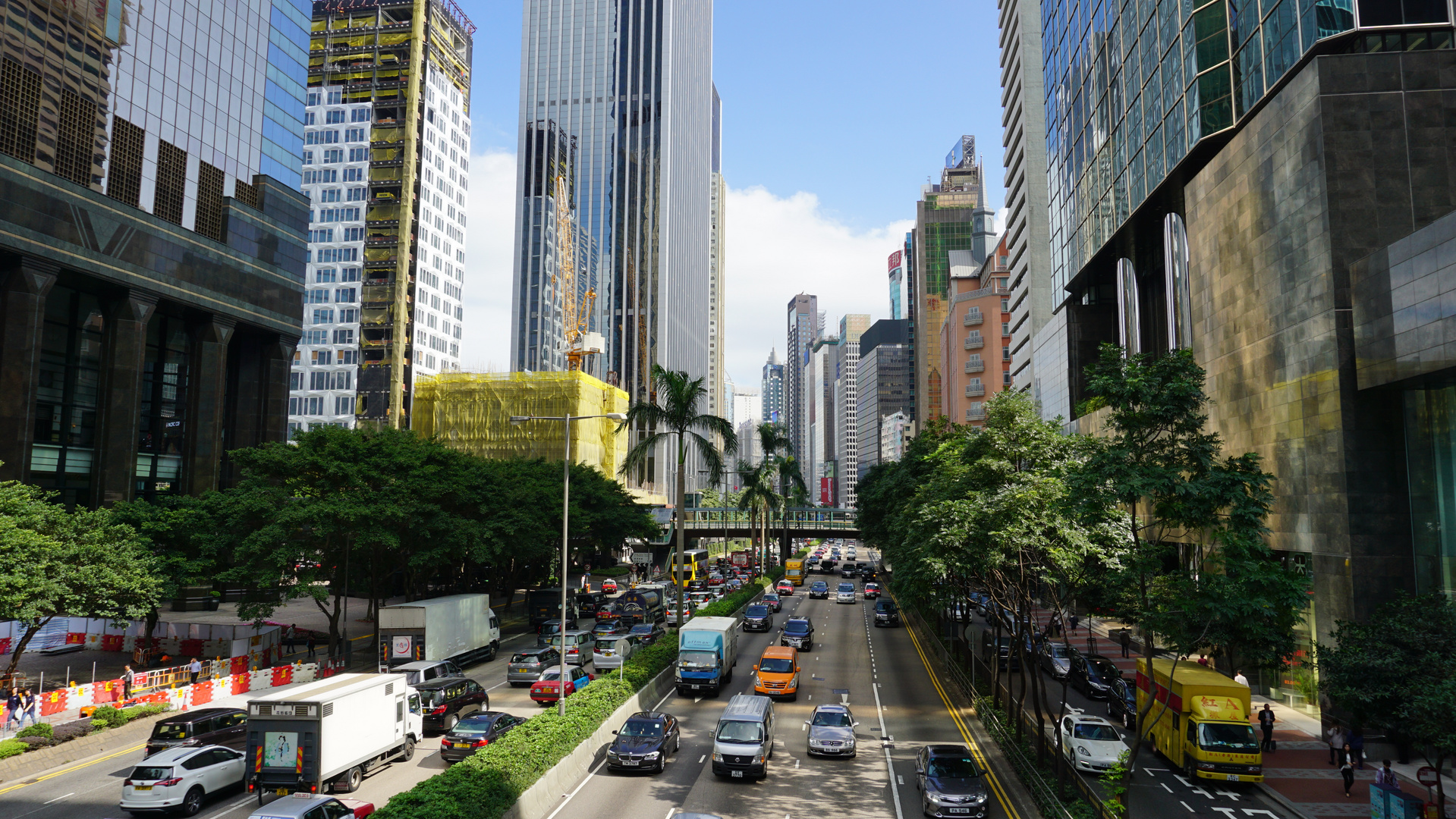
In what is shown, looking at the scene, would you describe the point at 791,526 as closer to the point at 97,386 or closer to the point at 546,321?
the point at 546,321

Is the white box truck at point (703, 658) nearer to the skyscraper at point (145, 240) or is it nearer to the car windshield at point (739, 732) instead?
the car windshield at point (739, 732)

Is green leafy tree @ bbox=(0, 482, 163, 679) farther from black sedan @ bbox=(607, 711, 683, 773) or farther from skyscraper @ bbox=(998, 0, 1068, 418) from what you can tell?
skyscraper @ bbox=(998, 0, 1068, 418)

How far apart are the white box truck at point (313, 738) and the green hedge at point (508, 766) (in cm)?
388

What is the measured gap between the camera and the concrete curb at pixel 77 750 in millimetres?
24109

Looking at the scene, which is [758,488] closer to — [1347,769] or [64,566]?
→ [64,566]

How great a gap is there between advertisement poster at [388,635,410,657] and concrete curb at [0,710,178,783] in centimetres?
888

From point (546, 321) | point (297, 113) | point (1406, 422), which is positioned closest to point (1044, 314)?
point (1406, 422)

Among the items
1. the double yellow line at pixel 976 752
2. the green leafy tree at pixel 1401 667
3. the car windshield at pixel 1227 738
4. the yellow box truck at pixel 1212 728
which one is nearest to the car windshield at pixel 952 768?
the double yellow line at pixel 976 752

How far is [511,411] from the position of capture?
114 meters

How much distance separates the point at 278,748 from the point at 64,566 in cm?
1842

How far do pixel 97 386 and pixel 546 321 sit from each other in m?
120

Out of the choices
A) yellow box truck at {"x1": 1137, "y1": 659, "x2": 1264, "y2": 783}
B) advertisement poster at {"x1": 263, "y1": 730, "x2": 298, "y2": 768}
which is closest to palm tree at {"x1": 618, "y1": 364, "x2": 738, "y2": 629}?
advertisement poster at {"x1": 263, "y1": 730, "x2": 298, "y2": 768}

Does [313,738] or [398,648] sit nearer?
[313,738]

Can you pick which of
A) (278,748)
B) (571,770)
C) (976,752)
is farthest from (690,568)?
(278,748)
